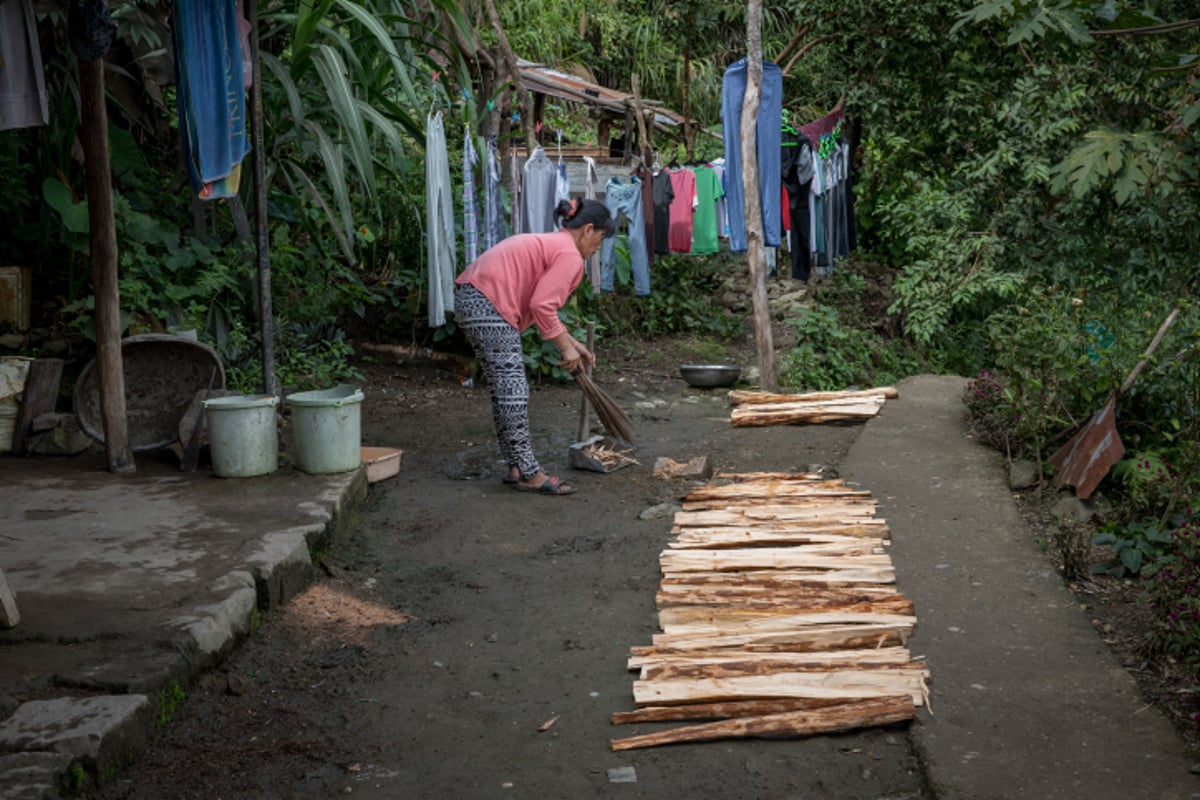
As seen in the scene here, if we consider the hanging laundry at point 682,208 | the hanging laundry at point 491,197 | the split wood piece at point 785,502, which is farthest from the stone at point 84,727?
the hanging laundry at point 682,208

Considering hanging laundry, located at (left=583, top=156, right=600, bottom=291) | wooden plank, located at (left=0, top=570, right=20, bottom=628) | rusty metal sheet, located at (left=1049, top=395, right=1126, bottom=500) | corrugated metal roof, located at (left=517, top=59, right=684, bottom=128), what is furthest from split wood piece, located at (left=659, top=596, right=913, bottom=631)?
corrugated metal roof, located at (left=517, top=59, right=684, bottom=128)

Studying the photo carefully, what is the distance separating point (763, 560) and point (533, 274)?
217cm

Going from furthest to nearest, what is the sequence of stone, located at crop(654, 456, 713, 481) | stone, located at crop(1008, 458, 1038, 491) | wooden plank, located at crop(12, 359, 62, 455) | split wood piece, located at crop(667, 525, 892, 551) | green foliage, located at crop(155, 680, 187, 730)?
stone, located at crop(654, 456, 713, 481), wooden plank, located at crop(12, 359, 62, 455), stone, located at crop(1008, 458, 1038, 491), split wood piece, located at crop(667, 525, 892, 551), green foliage, located at crop(155, 680, 187, 730)

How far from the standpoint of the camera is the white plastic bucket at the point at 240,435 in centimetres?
559

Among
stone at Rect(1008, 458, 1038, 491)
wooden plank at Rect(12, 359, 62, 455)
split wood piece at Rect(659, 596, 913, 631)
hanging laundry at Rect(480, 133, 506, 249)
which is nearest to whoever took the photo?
split wood piece at Rect(659, 596, 913, 631)

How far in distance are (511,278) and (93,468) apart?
2.34m

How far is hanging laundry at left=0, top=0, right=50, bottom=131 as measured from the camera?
5.35m

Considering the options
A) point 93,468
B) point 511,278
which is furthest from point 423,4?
point 93,468

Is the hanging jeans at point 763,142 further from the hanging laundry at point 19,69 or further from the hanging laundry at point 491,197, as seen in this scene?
the hanging laundry at point 19,69

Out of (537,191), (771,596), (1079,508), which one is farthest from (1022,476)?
(537,191)

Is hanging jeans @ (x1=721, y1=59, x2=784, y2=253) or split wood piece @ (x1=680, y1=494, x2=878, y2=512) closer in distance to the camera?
split wood piece @ (x1=680, y1=494, x2=878, y2=512)

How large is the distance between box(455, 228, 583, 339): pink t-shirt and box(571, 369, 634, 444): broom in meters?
0.61

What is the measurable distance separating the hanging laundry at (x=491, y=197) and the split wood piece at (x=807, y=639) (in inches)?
224

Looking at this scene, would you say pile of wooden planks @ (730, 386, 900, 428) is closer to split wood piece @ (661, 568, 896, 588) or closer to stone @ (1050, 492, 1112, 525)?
stone @ (1050, 492, 1112, 525)
